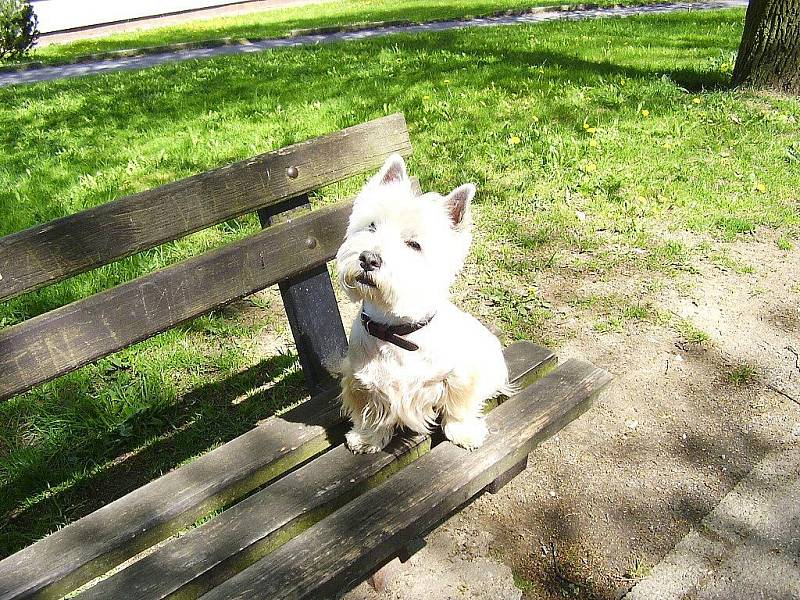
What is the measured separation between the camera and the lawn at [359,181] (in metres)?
3.44

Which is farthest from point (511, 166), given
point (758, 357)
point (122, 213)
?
point (122, 213)

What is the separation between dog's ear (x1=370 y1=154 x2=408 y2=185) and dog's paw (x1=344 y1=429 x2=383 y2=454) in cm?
95

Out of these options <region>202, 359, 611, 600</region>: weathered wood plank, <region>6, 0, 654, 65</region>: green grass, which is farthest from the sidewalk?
A: <region>6, 0, 654, 65</region>: green grass

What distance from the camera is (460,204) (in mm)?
2387

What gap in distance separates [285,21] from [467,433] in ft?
57.8

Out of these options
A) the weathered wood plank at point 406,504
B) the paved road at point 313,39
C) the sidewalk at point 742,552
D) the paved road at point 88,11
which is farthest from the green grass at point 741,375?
the paved road at point 88,11

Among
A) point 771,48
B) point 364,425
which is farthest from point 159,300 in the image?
point 771,48

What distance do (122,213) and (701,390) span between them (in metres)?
2.98

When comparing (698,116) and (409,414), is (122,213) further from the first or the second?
(698,116)

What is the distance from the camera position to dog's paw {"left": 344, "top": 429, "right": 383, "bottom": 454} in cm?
246

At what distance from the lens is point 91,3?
2266 cm

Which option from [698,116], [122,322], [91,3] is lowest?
[698,116]

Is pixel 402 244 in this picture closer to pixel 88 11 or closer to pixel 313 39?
pixel 313 39

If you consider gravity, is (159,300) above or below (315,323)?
above
